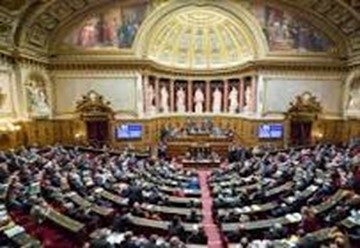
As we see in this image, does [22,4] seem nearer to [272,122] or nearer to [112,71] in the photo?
[112,71]

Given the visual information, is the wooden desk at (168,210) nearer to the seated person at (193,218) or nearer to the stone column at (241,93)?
the seated person at (193,218)

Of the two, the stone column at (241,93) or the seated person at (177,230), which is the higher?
the stone column at (241,93)

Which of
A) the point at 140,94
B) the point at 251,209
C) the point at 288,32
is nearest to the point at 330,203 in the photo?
the point at 251,209

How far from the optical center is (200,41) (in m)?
36.4

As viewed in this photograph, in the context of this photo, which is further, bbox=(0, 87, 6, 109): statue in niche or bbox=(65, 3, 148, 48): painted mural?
bbox=(65, 3, 148, 48): painted mural

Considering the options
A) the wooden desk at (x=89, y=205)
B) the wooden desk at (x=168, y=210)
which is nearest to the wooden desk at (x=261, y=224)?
the wooden desk at (x=168, y=210)

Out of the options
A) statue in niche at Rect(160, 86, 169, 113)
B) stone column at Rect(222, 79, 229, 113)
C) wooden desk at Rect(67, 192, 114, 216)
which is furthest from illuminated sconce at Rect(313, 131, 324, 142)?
wooden desk at Rect(67, 192, 114, 216)

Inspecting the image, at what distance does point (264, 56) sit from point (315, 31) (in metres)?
4.50

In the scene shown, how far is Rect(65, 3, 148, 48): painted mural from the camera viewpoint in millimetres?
31797

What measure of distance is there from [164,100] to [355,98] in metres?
16.0

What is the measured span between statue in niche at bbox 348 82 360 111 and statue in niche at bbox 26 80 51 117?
78.6 ft

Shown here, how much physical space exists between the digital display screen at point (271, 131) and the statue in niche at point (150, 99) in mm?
9314

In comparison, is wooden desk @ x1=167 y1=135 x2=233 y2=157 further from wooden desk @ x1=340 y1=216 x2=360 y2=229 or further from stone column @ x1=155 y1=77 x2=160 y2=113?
wooden desk @ x1=340 y1=216 x2=360 y2=229

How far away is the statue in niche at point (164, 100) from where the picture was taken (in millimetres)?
36406
